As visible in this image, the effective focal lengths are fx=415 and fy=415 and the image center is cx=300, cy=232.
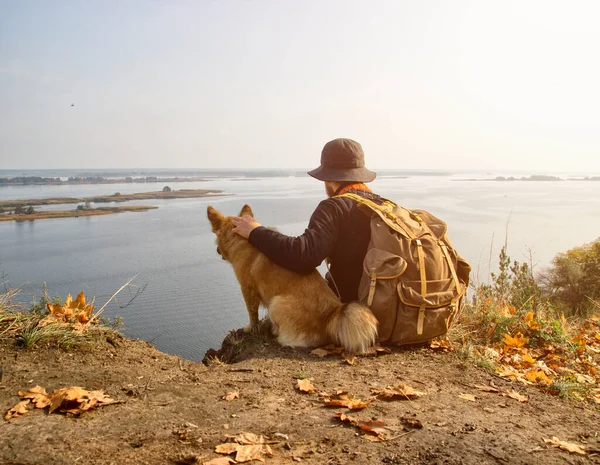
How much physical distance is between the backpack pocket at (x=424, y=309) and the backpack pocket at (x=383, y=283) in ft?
0.24

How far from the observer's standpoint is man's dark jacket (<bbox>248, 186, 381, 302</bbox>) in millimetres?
4141

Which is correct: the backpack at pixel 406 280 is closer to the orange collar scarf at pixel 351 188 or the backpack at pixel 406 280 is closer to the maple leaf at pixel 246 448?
the orange collar scarf at pixel 351 188

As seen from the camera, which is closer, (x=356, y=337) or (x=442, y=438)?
(x=442, y=438)

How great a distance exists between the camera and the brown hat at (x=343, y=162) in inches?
179

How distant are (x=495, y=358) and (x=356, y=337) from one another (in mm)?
1702

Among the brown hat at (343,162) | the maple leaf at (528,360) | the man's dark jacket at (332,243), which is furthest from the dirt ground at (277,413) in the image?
the brown hat at (343,162)

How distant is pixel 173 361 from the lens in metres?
4.15

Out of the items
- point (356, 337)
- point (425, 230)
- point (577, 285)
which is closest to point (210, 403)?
point (356, 337)

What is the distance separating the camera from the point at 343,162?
4598mm

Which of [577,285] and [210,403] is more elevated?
[210,403]

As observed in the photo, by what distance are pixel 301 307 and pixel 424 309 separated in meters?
1.25

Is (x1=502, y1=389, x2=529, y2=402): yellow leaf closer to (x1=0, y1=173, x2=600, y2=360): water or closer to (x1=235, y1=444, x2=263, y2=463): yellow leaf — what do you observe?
(x1=235, y1=444, x2=263, y2=463): yellow leaf

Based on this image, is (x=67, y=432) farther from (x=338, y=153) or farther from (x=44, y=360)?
(x=338, y=153)

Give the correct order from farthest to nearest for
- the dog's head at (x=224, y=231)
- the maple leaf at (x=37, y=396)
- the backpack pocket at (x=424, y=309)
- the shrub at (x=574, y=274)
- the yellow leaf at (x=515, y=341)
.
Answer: the shrub at (x=574, y=274) → the dog's head at (x=224, y=231) → the yellow leaf at (x=515, y=341) → the backpack pocket at (x=424, y=309) → the maple leaf at (x=37, y=396)
